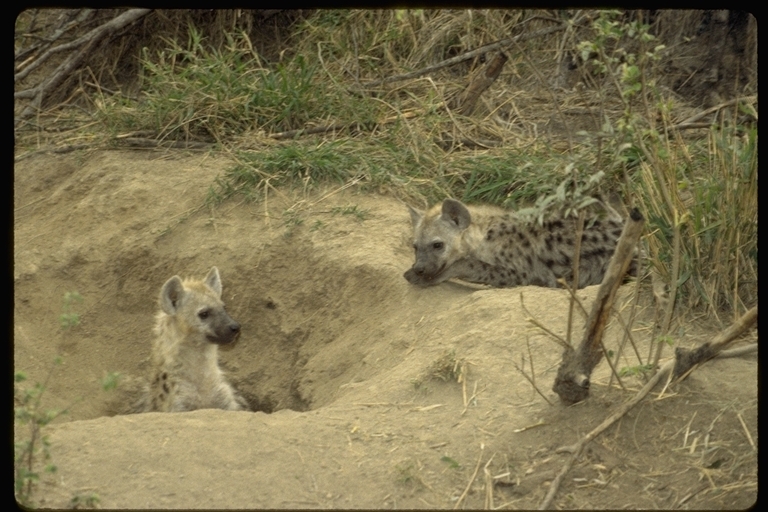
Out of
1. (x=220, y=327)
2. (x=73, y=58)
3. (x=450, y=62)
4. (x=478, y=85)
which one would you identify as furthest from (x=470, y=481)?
(x=73, y=58)

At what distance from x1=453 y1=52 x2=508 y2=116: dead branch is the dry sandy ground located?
1.16 metres

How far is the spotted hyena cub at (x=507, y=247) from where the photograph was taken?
5.18 metres

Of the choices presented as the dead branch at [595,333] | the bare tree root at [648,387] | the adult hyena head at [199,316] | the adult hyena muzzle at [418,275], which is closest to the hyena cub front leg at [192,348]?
the adult hyena head at [199,316]

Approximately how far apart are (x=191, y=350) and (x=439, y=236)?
55.2 inches

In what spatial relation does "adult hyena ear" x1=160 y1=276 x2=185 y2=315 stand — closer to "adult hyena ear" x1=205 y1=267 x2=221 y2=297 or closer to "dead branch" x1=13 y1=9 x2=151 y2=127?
"adult hyena ear" x1=205 y1=267 x2=221 y2=297

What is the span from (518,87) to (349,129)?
148 cm

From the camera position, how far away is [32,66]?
6871 mm

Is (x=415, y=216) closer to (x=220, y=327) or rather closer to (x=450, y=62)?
(x=220, y=327)

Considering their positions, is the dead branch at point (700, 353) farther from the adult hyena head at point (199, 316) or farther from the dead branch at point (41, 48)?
the dead branch at point (41, 48)
